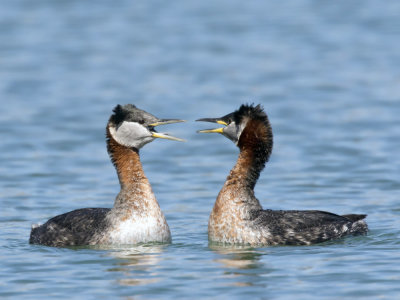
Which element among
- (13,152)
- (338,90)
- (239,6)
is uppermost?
(239,6)

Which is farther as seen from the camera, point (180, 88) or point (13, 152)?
point (180, 88)

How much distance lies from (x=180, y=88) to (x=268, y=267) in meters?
16.7

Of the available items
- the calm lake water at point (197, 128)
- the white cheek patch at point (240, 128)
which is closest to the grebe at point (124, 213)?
the calm lake water at point (197, 128)

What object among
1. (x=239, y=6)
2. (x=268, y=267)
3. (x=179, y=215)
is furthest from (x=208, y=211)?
(x=239, y=6)

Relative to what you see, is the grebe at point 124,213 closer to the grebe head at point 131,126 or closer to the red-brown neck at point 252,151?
the grebe head at point 131,126

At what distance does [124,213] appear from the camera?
15336 millimetres

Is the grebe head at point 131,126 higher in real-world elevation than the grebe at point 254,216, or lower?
higher

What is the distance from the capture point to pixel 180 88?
3020 centimetres

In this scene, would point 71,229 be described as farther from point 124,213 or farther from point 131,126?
point 131,126

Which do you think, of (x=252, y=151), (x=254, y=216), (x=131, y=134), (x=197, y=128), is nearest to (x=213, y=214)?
(x=254, y=216)

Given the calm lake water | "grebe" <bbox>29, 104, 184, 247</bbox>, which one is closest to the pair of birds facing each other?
"grebe" <bbox>29, 104, 184, 247</bbox>

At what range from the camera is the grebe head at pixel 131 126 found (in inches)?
615

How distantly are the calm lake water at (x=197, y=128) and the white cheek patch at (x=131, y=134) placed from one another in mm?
1663

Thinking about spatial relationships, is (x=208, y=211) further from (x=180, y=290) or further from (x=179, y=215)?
(x=180, y=290)
